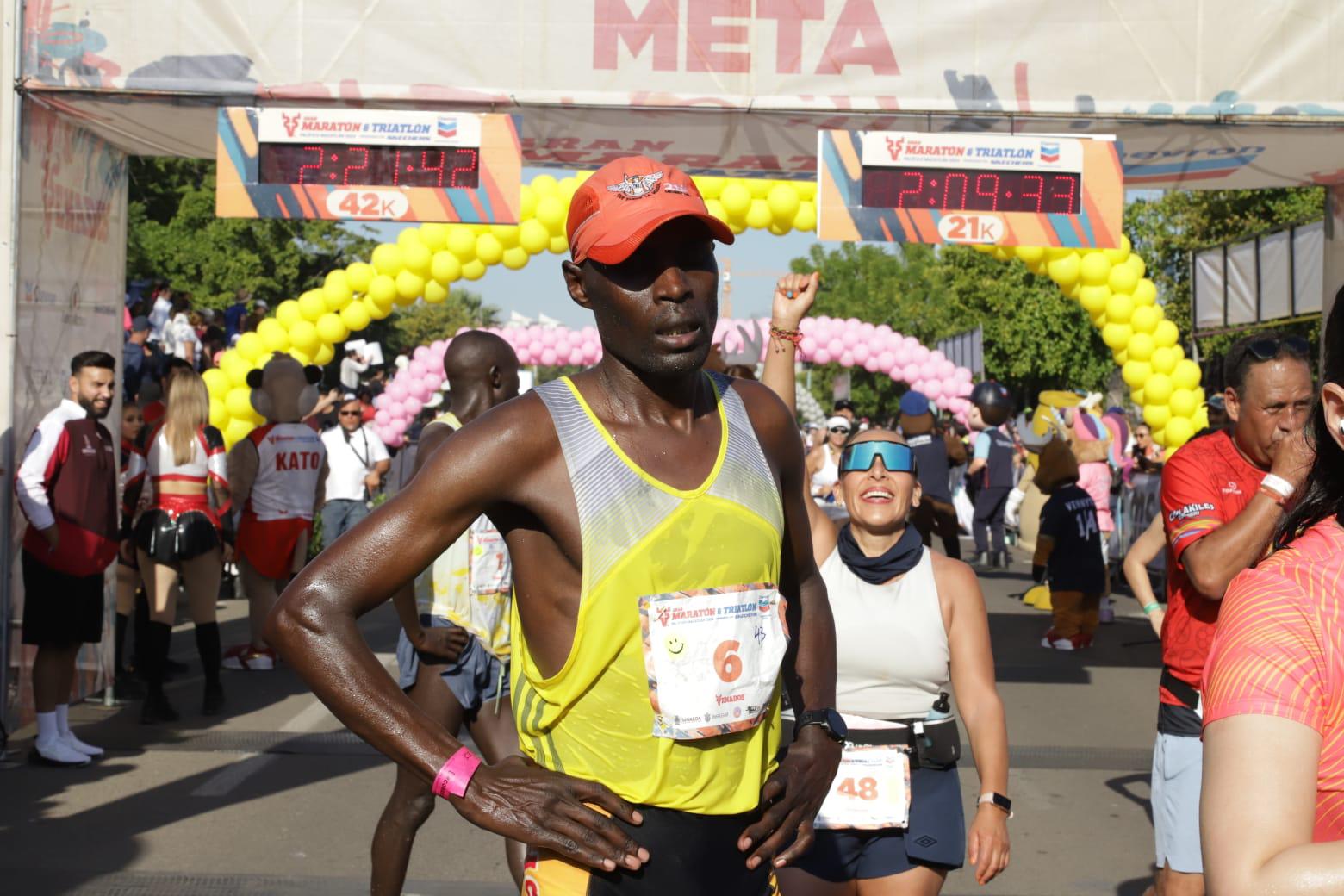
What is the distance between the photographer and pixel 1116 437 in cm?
1961

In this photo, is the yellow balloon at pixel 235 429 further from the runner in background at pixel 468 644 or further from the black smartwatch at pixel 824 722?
the black smartwatch at pixel 824 722

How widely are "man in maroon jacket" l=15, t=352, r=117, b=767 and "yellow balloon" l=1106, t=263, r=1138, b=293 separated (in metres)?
7.96

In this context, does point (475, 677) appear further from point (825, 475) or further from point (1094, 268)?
point (825, 475)

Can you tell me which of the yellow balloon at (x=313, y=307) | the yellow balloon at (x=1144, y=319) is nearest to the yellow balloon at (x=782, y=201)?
the yellow balloon at (x=1144, y=319)

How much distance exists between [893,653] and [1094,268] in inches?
348

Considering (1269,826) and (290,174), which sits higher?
(290,174)

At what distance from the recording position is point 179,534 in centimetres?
859

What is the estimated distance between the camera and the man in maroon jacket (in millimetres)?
7352

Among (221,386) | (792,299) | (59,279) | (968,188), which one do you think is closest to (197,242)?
(221,386)

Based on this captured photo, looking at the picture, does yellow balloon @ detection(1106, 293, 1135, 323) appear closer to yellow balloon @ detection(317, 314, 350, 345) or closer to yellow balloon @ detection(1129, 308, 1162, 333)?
yellow balloon @ detection(1129, 308, 1162, 333)

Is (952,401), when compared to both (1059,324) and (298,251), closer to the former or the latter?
(1059,324)

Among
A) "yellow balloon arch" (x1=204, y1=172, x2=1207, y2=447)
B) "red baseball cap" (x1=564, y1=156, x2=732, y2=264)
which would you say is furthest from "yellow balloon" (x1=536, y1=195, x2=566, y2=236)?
"red baseball cap" (x1=564, y1=156, x2=732, y2=264)

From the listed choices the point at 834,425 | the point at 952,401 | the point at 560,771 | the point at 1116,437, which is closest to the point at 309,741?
the point at 560,771

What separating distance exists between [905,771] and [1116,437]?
16.8m
